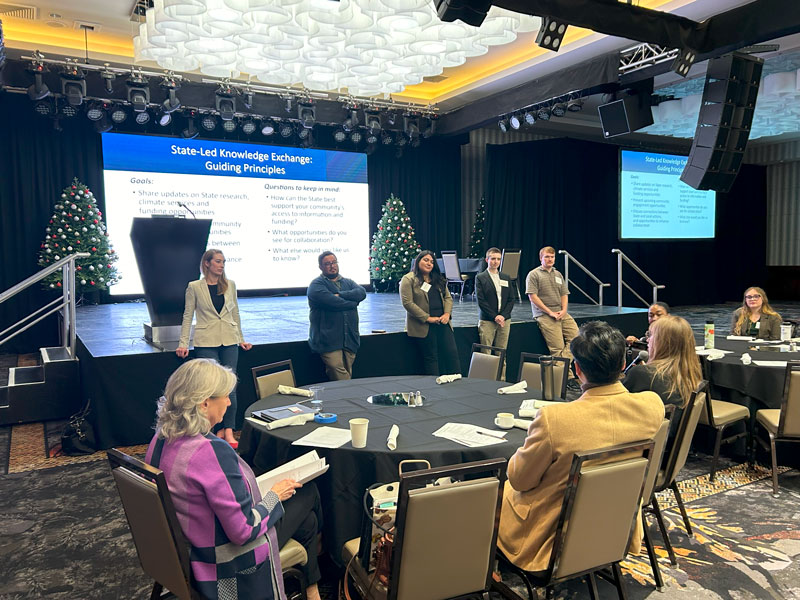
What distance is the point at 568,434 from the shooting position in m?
1.96

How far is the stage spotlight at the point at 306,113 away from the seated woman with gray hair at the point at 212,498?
8.24 m

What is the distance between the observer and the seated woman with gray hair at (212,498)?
1.75 meters

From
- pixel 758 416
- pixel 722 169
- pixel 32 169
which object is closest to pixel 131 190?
pixel 32 169

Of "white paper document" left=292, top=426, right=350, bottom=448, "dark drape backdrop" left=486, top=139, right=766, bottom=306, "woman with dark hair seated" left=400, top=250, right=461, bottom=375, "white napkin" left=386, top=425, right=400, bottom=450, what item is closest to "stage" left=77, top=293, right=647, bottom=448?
"woman with dark hair seated" left=400, top=250, right=461, bottom=375

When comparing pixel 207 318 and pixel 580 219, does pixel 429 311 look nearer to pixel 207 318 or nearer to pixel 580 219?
pixel 207 318

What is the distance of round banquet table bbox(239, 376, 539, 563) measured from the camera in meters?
Answer: 2.40

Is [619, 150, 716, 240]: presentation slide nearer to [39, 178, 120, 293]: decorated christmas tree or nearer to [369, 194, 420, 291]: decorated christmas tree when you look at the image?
[369, 194, 420, 291]: decorated christmas tree

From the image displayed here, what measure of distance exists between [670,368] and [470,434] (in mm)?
1230

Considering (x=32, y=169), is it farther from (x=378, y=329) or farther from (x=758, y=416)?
(x=758, y=416)

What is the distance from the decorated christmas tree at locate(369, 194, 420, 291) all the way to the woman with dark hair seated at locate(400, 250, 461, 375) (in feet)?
20.9

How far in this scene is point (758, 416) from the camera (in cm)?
389

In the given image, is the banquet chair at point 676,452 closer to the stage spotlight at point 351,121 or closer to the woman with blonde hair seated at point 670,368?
the woman with blonde hair seated at point 670,368

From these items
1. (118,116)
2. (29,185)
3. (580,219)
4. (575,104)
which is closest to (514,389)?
(575,104)

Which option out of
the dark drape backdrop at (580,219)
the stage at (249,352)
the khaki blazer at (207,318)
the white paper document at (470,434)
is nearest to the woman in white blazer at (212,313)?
the khaki blazer at (207,318)
